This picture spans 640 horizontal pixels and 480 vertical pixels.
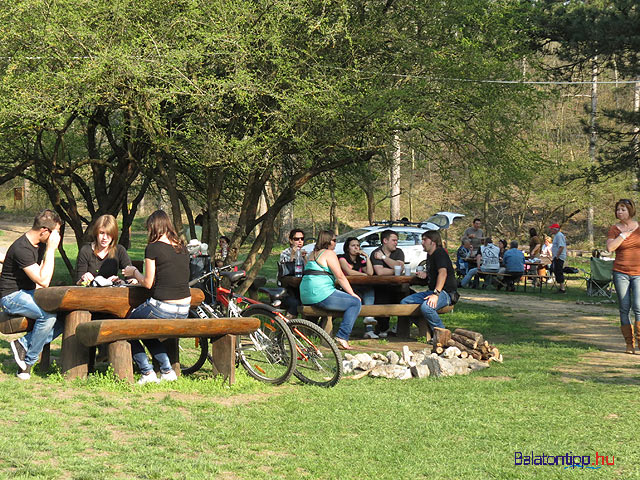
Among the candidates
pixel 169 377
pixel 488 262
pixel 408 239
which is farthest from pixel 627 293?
pixel 408 239

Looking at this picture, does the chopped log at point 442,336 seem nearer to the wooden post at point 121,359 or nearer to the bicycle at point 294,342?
the bicycle at point 294,342

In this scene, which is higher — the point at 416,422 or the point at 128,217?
the point at 128,217

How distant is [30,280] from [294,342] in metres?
2.69

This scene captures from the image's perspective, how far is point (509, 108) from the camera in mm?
14133

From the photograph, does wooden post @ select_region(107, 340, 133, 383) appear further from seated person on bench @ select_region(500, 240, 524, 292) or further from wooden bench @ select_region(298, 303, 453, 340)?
seated person on bench @ select_region(500, 240, 524, 292)

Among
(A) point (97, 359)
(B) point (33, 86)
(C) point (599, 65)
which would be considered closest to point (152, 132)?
(B) point (33, 86)

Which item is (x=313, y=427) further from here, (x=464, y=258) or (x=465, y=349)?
(x=464, y=258)

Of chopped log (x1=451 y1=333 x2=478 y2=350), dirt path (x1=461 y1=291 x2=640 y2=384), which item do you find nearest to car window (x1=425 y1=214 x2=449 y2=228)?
dirt path (x1=461 y1=291 x2=640 y2=384)

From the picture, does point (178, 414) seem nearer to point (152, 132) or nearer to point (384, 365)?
point (384, 365)

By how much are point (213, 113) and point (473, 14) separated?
4.74 m

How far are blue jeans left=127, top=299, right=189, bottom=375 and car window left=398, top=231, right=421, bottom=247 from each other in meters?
16.5

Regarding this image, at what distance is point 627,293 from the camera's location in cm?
1066

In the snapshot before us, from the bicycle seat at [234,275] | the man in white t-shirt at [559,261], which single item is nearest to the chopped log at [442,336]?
the bicycle seat at [234,275]

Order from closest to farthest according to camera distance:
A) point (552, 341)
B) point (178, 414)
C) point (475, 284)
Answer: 1. point (178, 414)
2. point (552, 341)
3. point (475, 284)
